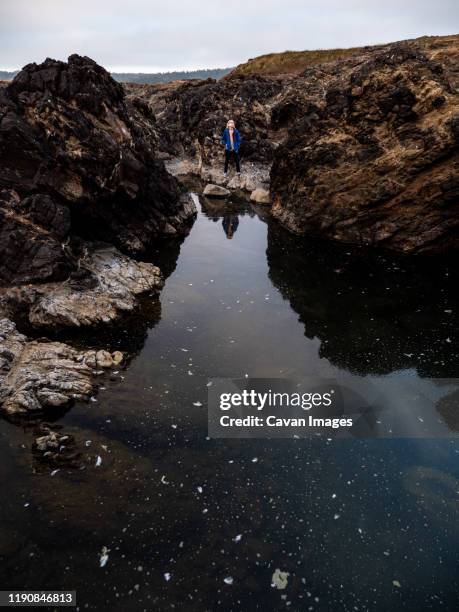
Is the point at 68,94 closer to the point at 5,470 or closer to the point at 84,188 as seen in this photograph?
Answer: the point at 84,188

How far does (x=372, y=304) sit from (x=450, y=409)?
485 cm

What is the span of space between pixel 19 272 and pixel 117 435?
6887 millimetres

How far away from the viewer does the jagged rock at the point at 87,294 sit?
37.4 ft

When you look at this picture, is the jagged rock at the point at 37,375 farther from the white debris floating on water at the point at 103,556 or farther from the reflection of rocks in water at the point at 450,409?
the reflection of rocks in water at the point at 450,409

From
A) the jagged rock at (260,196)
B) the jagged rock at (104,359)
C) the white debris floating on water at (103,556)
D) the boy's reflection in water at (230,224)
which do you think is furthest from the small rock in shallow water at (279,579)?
the jagged rock at (260,196)

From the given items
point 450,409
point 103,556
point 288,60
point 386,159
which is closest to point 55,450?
point 103,556

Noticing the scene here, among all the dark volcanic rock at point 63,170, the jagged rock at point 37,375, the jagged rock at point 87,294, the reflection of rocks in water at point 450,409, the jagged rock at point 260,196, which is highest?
the jagged rock at point 260,196

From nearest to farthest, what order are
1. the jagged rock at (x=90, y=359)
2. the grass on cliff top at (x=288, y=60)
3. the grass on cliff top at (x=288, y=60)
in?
the jagged rock at (x=90, y=359)
the grass on cliff top at (x=288, y=60)
the grass on cliff top at (x=288, y=60)

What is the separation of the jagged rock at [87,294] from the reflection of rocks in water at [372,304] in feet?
16.4

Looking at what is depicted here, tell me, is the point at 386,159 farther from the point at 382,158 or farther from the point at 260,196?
the point at 260,196

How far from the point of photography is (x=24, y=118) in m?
14.7

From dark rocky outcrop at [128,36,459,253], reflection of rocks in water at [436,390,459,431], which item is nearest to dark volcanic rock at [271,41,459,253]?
dark rocky outcrop at [128,36,459,253]

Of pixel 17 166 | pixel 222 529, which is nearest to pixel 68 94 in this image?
pixel 17 166

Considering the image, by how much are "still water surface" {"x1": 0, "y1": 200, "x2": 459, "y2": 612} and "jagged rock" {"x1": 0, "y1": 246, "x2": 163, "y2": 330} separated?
1150 mm
